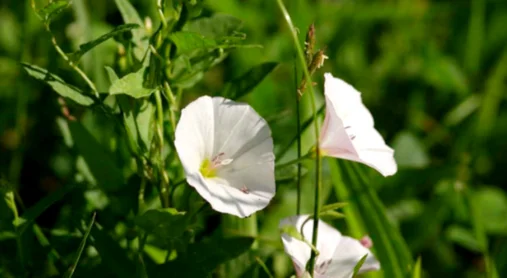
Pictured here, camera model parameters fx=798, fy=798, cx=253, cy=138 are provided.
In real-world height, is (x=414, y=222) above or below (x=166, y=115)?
below

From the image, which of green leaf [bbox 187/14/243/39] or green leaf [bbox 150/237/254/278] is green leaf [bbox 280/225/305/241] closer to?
green leaf [bbox 150/237/254/278]

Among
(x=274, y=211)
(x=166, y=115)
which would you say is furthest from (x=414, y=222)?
(x=166, y=115)

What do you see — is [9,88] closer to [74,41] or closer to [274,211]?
[74,41]

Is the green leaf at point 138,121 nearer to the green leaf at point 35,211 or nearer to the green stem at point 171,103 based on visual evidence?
the green stem at point 171,103

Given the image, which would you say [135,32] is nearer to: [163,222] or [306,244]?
[163,222]

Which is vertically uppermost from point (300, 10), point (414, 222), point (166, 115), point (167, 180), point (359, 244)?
point (300, 10)
